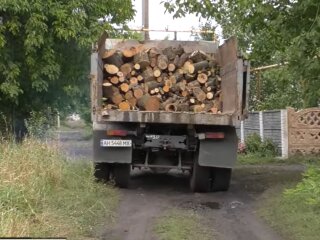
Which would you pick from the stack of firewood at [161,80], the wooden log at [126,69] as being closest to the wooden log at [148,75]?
the stack of firewood at [161,80]

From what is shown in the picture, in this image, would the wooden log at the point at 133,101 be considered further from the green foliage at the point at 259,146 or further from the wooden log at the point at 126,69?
the green foliage at the point at 259,146

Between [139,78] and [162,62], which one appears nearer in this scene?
[139,78]

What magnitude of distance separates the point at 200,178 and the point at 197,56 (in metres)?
2.33

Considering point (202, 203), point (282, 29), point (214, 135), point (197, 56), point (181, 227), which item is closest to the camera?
point (181, 227)

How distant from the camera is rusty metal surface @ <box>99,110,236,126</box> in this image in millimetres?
9219

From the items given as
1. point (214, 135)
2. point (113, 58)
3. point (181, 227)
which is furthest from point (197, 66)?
point (181, 227)

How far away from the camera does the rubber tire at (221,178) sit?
9.87m

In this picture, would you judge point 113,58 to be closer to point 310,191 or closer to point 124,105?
point 124,105

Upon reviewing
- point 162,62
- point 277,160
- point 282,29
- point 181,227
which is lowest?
point 181,227

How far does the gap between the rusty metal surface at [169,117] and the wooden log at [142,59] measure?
56.6 inches

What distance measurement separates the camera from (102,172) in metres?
10.0

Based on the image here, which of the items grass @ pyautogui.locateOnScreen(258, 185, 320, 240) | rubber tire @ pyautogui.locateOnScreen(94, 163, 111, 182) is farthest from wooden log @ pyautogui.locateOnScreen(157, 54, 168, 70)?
grass @ pyautogui.locateOnScreen(258, 185, 320, 240)

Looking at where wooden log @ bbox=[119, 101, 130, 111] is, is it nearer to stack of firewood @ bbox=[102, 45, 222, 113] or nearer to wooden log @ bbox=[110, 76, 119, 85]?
stack of firewood @ bbox=[102, 45, 222, 113]

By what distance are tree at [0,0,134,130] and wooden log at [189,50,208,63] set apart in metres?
2.58
